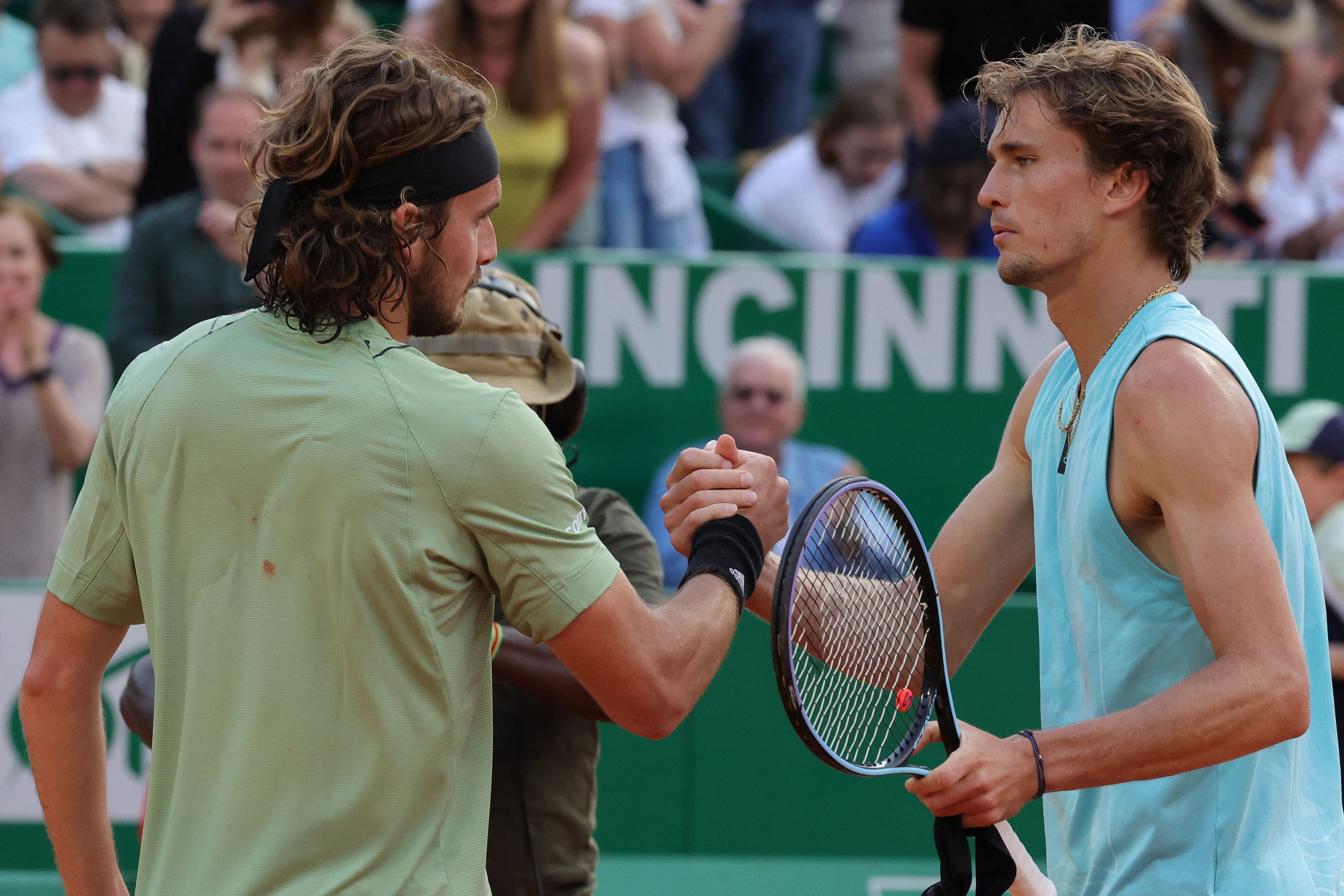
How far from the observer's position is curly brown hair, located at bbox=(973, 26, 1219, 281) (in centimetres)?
249

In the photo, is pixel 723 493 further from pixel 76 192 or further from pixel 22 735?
pixel 76 192

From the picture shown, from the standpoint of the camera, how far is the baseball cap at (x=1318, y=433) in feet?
16.0

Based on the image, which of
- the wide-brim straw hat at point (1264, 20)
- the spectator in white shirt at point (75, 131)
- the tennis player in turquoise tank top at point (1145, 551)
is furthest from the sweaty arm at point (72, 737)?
the wide-brim straw hat at point (1264, 20)

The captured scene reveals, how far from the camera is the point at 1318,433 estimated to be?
4.91 meters

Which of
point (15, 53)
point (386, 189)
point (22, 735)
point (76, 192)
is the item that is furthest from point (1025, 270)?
point (15, 53)

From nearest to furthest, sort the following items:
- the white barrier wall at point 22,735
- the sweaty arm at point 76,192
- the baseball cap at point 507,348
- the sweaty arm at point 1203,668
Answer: the sweaty arm at point 1203,668 < the baseball cap at point 507,348 < the white barrier wall at point 22,735 < the sweaty arm at point 76,192

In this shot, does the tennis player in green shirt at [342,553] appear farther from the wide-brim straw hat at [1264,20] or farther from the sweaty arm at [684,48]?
the wide-brim straw hat at [1264,20]

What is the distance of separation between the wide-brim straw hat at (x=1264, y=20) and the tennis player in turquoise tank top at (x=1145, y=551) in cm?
457

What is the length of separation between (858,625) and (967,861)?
0.38 m

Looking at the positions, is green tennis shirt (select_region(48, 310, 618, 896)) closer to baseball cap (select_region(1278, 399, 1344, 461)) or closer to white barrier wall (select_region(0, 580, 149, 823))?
white barrier wall (select_region(0, 580, 149, 823))

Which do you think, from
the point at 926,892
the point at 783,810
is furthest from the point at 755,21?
the point at 926,892

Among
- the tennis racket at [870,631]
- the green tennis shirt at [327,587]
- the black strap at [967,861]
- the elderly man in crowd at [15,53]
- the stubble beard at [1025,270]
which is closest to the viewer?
the green tennis shirt at [327,587]

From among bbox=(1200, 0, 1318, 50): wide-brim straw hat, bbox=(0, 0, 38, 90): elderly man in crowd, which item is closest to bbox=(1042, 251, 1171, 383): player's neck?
bbox=(1200, 0, 1318, 50): wide-brim straw hat

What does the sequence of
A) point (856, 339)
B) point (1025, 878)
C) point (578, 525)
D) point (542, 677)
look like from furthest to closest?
1. point (856, 339)
2. point (542, 677)
3. point (1025, 878)
4. point (578, 525)
